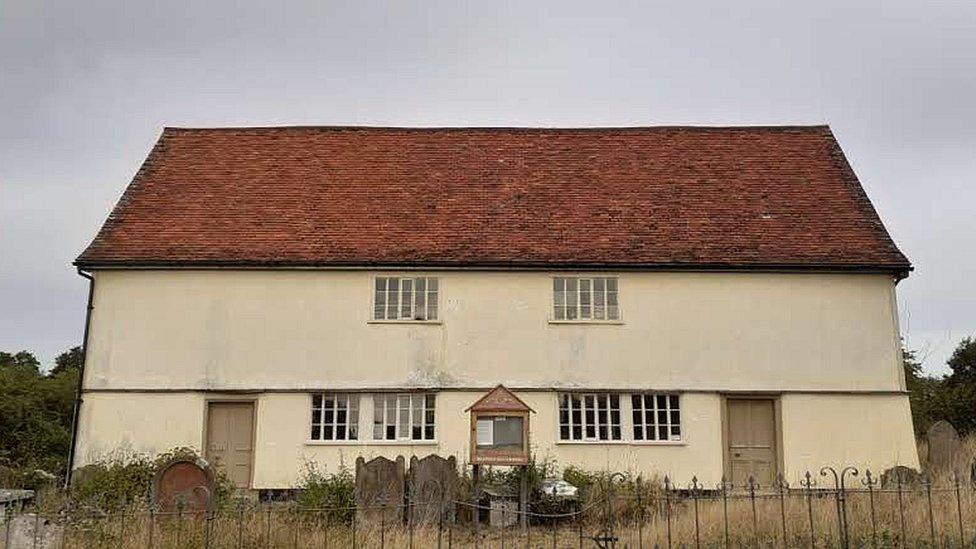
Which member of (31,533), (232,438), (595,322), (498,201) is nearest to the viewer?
(31,533)

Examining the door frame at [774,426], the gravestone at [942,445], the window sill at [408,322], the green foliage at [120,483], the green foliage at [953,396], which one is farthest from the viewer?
the green foliage at [953,396]

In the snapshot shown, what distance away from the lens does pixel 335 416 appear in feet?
64.7

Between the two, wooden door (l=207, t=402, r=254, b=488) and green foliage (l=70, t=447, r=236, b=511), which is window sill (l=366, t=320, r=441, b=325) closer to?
wooden door (l=207, t=402, r=254, b=488)

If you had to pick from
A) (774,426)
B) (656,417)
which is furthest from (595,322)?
(774,426)

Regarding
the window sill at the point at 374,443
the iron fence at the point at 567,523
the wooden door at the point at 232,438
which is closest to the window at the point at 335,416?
the window sill at the point at 374,443

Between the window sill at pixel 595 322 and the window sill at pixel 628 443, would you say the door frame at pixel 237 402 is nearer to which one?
the window sill at pixel 628 443

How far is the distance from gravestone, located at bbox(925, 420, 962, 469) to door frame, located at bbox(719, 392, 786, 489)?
2.85m

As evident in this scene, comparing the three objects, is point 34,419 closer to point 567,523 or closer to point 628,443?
point 628,443

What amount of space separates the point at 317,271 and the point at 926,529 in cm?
1279

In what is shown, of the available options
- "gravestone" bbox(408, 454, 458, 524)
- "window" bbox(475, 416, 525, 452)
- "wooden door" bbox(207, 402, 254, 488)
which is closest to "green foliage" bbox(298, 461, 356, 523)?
"gravestone" bbox(408, 454, 458, 524)

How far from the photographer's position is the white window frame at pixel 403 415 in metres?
19.6

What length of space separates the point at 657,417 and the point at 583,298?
2.94 m

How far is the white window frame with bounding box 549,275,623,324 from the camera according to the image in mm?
20078

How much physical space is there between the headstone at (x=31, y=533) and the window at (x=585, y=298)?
427 inches
